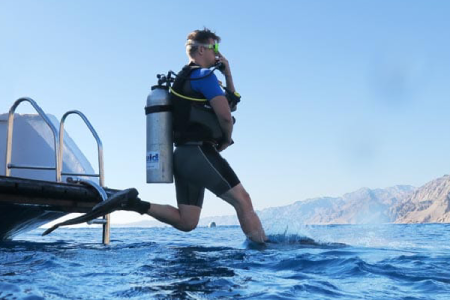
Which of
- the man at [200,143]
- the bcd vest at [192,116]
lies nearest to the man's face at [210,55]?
the man at [200,143]

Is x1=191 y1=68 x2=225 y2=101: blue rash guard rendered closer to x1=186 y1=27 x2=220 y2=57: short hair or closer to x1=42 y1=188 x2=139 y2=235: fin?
x1=186 y1=27 x2=220 y2=57: short hair

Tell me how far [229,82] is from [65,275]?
3.18 m

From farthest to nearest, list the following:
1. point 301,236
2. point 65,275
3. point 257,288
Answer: point 301,236, point 65,275, point 257,288

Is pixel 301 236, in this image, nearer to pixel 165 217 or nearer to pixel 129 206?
pixel 165 217

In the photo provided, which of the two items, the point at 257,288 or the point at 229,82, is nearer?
the point at 257,288

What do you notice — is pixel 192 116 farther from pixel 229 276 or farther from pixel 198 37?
pixel 229 276

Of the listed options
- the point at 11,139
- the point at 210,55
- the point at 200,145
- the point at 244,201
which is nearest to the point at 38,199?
the point at 11,139

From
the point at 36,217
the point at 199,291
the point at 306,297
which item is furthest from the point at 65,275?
the point at 36,217

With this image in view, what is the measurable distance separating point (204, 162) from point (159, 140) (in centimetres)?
62

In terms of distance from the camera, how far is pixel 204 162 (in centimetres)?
605

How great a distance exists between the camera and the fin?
5.26 metres

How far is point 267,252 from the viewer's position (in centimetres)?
596

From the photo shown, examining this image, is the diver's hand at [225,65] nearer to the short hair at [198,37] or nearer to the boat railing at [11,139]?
the short hair at [198,37]

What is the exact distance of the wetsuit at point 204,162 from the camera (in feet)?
19.6
